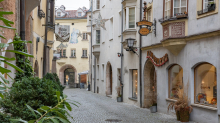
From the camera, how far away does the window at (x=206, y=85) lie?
10.4m

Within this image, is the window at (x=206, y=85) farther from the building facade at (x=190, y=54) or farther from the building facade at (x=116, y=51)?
the building facade at (x=116, y=51)

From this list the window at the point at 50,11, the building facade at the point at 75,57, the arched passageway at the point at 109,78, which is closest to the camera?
the window at the point at 50,11

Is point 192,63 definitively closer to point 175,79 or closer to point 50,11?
point 175,79

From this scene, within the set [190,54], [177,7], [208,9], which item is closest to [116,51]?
[177,7]

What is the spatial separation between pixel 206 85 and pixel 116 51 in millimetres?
12398

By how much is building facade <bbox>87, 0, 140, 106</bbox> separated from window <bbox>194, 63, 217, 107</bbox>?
20.4 ft

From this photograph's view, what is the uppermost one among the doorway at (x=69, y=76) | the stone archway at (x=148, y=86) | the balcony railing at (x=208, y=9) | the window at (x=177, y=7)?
the window at (x=177, y=7)

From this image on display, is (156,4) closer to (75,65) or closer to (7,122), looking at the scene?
(7,122)

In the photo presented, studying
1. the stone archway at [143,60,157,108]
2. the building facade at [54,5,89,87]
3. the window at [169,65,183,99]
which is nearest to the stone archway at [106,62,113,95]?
the stone archway at [143,60,157,108]

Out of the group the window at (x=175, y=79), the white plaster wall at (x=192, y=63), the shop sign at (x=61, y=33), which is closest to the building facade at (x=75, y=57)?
the shop sign at (x=61, y=33)

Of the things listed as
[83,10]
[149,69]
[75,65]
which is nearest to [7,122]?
[149,69]

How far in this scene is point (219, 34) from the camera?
31.5ft

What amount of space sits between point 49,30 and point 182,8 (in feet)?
35.6

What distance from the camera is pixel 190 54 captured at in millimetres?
11570
